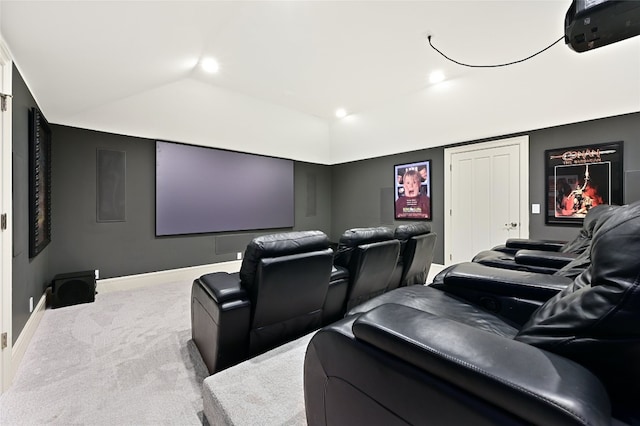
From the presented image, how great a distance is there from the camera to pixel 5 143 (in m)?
1.86

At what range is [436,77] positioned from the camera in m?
4.22

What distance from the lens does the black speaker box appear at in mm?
3277

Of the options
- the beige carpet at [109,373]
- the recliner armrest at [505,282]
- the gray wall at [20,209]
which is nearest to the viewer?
the recliner armrest at [505,282]

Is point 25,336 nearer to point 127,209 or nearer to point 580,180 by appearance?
point 127,209

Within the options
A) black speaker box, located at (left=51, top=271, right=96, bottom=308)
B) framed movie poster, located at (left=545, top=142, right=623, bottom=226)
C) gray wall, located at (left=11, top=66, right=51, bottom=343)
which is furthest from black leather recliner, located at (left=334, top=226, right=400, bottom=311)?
black speaker box, located at (left=51, top=271, right=96, bottom=308)

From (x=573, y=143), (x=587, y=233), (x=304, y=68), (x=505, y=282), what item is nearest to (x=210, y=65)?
(x=304, y=68)

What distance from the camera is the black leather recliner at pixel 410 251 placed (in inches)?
118

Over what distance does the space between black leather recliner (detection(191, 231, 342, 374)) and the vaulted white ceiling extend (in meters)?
1.95

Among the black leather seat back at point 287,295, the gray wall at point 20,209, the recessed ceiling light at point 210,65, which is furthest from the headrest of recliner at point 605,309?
the recessed ceiling light at point 210,65

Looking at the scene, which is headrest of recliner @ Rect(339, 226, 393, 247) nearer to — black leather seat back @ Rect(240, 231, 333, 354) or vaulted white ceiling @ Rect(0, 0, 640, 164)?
black leather seat back @ Rect(240, 231, 333, 354)

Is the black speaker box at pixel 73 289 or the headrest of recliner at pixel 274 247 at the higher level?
the headrest of recliner at pixel 274 247

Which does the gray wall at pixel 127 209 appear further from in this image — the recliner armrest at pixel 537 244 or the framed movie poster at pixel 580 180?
the recliner armrest at pixel 537 244

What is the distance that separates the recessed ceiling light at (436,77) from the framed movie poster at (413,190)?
1291 mm

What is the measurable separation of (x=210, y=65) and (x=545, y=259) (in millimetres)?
4384
